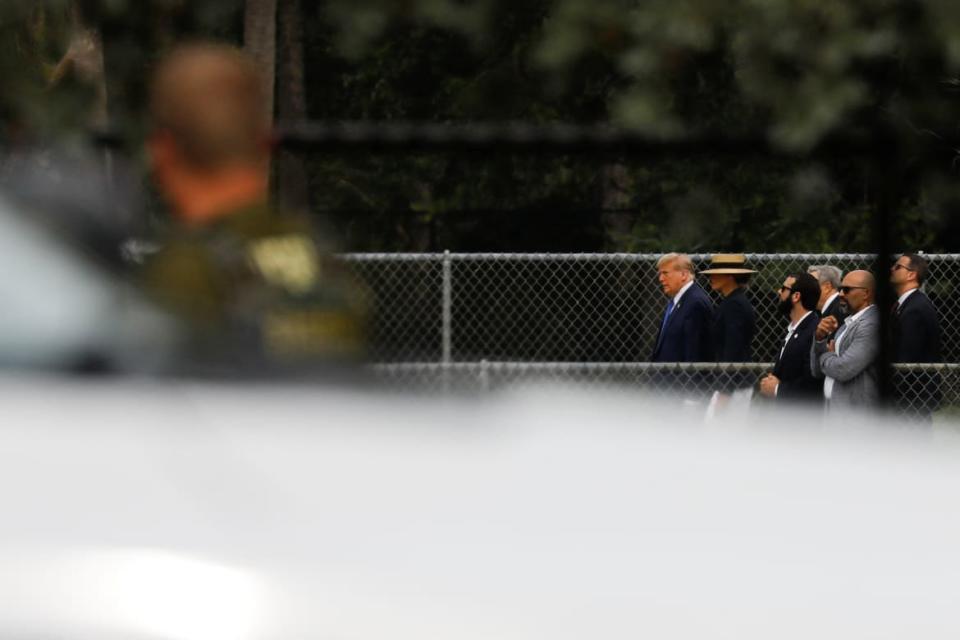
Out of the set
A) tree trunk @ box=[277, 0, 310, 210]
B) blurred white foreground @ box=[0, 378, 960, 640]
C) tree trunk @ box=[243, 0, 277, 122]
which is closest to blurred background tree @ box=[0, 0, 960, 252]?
blurred white foreground @ box=[0, 378, 960, 640]

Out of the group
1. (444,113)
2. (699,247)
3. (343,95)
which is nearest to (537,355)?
(699,247)

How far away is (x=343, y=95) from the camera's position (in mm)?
24875

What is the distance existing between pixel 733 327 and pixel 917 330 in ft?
2.83

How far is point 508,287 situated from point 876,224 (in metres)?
6.47

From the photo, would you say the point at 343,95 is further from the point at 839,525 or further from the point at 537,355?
the point at 839,525

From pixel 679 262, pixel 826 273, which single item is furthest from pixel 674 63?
pixel 826 273

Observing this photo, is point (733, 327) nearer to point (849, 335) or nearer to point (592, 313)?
point (849, 335)

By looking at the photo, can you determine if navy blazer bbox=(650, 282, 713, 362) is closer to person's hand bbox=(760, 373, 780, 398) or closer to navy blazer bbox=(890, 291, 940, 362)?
person's hand bbox=(760, 373, 780, 398)

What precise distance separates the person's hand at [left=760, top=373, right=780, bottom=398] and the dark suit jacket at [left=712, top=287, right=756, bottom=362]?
26 centimetres

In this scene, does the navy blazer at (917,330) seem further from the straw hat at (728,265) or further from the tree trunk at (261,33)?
the tree trunk at (261,33)

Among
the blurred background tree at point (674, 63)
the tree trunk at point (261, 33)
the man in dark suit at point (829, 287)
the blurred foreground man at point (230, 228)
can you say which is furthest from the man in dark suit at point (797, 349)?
the blurred foreground man at point (230, 228)

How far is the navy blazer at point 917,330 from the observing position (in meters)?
7.67

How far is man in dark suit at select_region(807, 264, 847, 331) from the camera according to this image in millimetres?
8156

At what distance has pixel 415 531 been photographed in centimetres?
84
